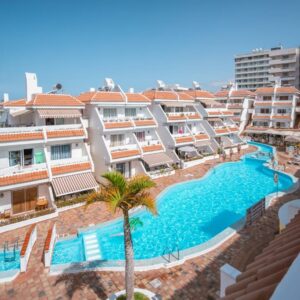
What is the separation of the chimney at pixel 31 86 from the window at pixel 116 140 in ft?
36.1

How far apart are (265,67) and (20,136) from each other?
122594mm

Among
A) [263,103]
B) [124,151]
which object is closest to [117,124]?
[124,151]

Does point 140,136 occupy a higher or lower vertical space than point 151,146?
higher

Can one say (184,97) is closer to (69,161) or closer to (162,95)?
(162,95)

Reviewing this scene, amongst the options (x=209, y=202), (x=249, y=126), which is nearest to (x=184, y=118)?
(x=209, y=202)

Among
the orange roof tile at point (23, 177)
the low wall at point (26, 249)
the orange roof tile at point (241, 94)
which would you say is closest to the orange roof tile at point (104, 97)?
the orange roof tile at point (23, 177)

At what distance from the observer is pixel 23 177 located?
2541cm

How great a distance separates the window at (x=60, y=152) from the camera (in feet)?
97.6

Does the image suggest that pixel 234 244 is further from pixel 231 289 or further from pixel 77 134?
pixel 77 134

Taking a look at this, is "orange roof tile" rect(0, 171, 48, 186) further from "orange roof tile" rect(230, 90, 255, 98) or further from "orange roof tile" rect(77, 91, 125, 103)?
"orange roof tile" rect(230, 90, 255, 98)

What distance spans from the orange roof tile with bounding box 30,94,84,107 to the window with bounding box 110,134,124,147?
243 inches

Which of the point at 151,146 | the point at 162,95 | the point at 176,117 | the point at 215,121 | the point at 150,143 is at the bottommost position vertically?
the point at 151,146

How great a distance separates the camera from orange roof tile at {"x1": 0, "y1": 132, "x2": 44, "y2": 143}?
2512 cm

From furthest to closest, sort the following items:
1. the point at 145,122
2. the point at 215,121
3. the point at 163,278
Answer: the point at 215,121 → the point at 145,122 → the point at 163,278
